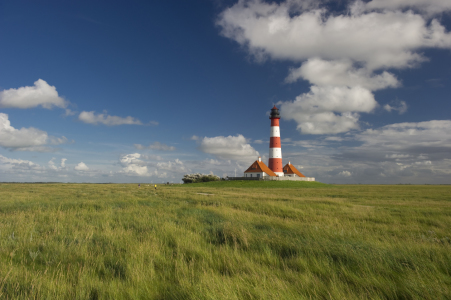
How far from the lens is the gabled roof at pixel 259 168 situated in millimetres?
64169

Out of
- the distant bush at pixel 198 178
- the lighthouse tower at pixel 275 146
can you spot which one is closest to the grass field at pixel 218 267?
the lighthouse tower at pixel 275 146

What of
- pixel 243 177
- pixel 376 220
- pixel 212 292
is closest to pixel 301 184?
pixel 243 177

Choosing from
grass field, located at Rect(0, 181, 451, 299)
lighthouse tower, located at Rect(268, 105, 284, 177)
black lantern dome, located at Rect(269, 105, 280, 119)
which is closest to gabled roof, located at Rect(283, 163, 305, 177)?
lighthouse tower, located at Rect(268, 105, 284, 177)

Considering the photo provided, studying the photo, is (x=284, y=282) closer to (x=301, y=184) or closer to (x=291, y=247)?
(x=291, y=247)

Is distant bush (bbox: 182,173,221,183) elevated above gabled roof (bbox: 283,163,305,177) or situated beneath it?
situated beneath

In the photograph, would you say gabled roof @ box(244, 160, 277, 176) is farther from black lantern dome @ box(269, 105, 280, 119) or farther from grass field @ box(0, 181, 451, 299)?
grass field @ box(0, 181, 451, 299)

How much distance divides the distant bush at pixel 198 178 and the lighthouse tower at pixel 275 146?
1624cm

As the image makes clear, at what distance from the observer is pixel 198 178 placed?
71312mm

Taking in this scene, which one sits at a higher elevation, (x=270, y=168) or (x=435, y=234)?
(x=270, y=168)

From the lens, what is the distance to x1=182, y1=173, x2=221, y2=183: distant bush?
228 feet

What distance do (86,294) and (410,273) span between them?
5.24 m

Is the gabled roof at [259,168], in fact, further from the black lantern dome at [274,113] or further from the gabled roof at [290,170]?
the black lantern dome at [274,113]

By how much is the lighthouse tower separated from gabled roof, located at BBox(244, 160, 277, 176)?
160cm

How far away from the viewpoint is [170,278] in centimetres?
430
